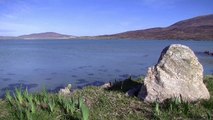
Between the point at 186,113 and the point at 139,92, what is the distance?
2.18 metres

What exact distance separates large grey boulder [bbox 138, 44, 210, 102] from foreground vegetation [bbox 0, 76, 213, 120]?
38 centimetres

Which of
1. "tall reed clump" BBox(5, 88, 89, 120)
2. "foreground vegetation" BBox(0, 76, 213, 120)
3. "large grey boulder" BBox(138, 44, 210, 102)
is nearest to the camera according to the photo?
"tall reed clump" BBox(5, 88, 89, 120)

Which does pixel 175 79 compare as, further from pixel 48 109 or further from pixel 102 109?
pixel 48 109

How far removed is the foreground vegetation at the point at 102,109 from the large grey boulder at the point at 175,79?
38cm

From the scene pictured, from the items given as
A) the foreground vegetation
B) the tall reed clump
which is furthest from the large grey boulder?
the tall reed clump

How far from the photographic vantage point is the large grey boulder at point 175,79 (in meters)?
9.77

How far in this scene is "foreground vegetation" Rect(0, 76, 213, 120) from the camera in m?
8.27

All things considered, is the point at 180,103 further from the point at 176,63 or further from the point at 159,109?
the point at 176,63

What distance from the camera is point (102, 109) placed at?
359 inches

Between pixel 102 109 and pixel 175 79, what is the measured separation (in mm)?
2607

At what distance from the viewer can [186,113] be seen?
843 centimetres

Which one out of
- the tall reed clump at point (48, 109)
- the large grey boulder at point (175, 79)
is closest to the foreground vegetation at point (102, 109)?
the tall reed clump at point (48, 109)

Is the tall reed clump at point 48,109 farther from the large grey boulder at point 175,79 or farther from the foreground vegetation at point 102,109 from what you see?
the large grey boulder at point 175,79

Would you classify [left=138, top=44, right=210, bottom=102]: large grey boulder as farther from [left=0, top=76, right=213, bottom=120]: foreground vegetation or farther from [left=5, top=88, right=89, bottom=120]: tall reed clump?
[left=5, top=88, right=89, bottom=120]: tall reed clump
